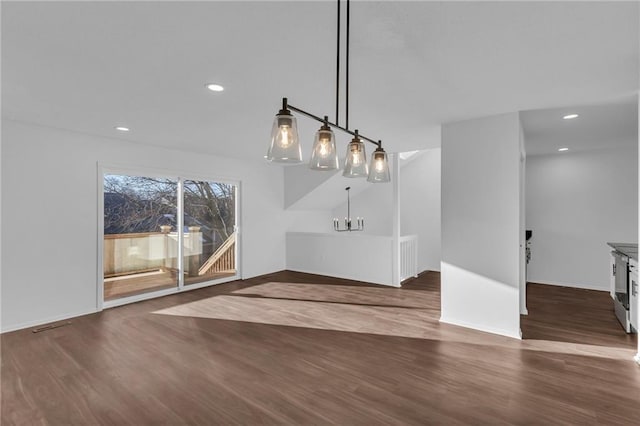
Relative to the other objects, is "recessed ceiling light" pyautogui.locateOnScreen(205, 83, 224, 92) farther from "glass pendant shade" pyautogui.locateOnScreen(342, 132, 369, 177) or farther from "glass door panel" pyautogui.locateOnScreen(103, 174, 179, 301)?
"glass door panel" pyautogui.locateOnScreen(103, 174, 179, 301)

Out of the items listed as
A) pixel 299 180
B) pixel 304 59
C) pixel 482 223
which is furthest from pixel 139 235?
pixel 482 223

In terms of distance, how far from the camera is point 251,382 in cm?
252

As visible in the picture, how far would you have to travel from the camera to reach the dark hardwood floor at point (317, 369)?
214cm

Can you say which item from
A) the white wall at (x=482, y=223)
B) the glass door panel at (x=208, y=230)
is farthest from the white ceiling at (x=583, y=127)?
the glass door panel at (x=208, y=230)

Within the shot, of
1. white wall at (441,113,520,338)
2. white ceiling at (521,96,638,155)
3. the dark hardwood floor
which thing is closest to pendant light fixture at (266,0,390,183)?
the dark hardwood floor

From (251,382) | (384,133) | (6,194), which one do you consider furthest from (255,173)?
(251,382)

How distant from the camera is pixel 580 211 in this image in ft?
18.3

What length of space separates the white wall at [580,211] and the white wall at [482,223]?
3.16 m

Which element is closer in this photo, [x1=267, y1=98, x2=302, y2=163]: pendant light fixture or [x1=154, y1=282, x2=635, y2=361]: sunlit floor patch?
[x1=267, y1=98, x2=302, y2=163]: pendant light fixture

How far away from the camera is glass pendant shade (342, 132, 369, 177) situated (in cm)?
208

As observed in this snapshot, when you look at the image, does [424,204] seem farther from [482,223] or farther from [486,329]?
[486,329]

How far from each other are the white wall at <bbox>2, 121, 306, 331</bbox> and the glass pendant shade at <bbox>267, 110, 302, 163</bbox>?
3843 millimetres

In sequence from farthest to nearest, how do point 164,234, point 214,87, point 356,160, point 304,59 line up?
point 164,234, point 214,87, point 304,59, point 356,160

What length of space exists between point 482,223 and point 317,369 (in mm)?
2344
